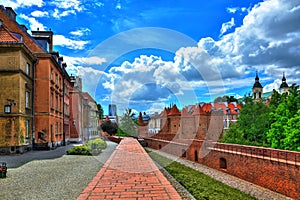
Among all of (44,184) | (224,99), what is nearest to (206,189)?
(44,184)

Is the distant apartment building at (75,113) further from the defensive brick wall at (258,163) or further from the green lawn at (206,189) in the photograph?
the green lawn at (206,189)

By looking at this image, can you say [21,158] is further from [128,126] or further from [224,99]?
[224,99]

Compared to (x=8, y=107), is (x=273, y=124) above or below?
below

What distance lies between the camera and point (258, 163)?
1456 centimetres

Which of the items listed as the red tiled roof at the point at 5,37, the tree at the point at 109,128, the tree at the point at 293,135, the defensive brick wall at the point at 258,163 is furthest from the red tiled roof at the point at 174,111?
the red tiled roof at the point at 5,37

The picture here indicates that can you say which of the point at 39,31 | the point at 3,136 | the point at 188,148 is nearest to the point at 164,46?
the point at 3,136

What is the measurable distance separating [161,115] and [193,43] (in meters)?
55.4

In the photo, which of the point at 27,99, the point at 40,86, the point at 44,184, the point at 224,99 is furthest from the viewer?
the point at 224,99

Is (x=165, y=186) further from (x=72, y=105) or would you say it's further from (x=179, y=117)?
(x=179, y=117)

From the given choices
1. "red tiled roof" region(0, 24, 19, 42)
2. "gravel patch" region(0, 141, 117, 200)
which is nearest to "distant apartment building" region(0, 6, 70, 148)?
"red tiled roof" region(0, 24, 19, 42)

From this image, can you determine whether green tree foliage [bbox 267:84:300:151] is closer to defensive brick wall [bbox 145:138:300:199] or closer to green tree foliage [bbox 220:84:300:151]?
green tree foliage [bbox 220:84:300:151]

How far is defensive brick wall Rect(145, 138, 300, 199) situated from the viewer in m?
12.1

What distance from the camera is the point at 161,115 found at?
68.9 m

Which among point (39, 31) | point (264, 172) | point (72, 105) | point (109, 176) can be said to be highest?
point (39, 31)
